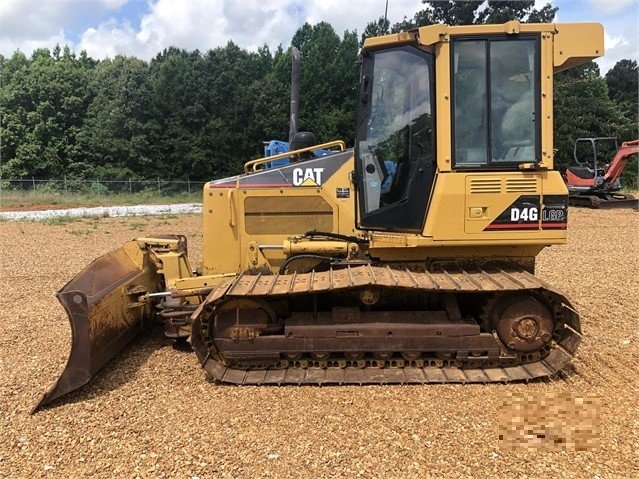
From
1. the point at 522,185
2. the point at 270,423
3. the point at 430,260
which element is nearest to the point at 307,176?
the point at 430,260

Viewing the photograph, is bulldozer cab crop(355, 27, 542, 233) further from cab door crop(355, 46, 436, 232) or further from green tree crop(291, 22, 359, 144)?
green tree crop(291, 22, 359, 144)

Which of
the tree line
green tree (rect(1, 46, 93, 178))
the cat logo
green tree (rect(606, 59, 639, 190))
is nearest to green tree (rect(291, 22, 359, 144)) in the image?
the tree line

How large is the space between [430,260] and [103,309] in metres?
3.00

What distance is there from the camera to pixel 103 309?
4.61m

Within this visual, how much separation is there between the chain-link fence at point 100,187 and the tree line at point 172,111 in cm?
313

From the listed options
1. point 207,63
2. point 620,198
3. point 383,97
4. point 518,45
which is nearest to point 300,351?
point 383,97

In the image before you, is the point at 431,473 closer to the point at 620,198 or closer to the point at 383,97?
the point at 383,97

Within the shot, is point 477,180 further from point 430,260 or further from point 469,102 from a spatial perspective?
point 430,260

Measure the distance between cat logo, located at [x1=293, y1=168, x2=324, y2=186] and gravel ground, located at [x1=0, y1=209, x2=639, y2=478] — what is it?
2.06m

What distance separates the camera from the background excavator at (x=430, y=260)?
430 cm

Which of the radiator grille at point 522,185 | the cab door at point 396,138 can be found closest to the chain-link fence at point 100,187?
the cab door at point 396,138

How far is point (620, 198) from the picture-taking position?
19703 mm

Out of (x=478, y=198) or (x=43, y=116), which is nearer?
(x=478, y=198)

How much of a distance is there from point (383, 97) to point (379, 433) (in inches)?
113
